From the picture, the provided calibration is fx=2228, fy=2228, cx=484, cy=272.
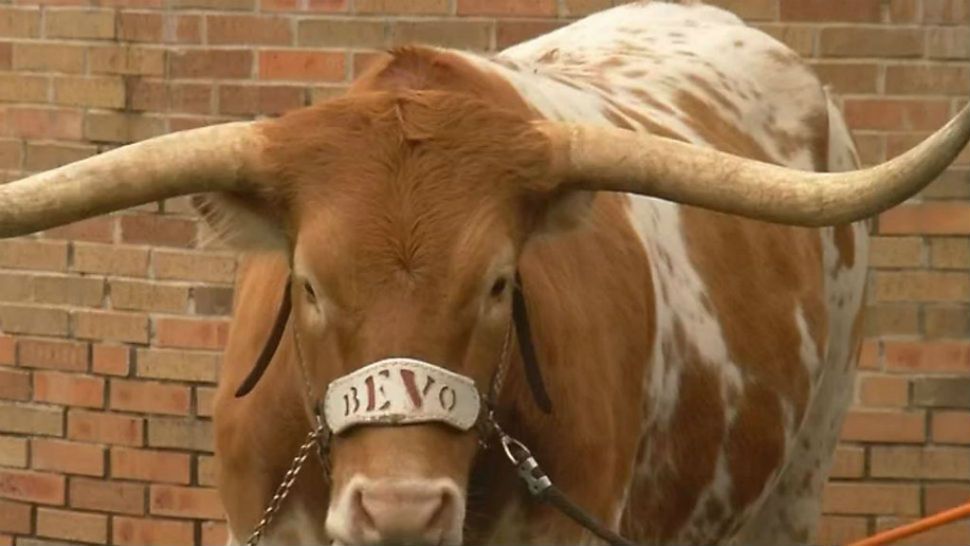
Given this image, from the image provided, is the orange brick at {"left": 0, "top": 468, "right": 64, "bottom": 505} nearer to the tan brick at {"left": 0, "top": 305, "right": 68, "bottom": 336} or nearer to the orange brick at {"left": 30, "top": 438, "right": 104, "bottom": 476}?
the orange brick at {"left": 30, "top": 438, "right": 104, "bottom": 476}

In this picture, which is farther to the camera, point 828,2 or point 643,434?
point 828,2

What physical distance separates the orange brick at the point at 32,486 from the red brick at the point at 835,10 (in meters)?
2.26

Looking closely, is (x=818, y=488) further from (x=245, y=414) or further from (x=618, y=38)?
(x=245, y=414)

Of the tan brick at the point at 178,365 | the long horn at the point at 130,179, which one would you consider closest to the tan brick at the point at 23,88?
the tan brick at the point at 178,365

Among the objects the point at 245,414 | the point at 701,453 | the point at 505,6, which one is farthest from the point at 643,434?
the point at 505,6

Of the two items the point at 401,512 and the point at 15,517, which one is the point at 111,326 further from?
the point at 401,512

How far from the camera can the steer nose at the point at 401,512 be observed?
116 inches

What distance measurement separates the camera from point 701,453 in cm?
429

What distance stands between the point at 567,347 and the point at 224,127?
0.68 meters

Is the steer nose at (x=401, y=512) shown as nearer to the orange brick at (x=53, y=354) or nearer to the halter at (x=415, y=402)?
the halter at (x=415, y=402)

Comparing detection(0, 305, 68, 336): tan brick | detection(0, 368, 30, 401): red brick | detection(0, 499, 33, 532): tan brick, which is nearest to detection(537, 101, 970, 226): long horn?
detection(0, 305, 68, 336): tan brick

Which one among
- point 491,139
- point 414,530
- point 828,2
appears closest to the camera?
point 414,530

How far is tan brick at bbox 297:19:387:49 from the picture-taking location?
5.55 m

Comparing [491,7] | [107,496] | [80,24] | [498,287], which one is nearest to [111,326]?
[107,496]
